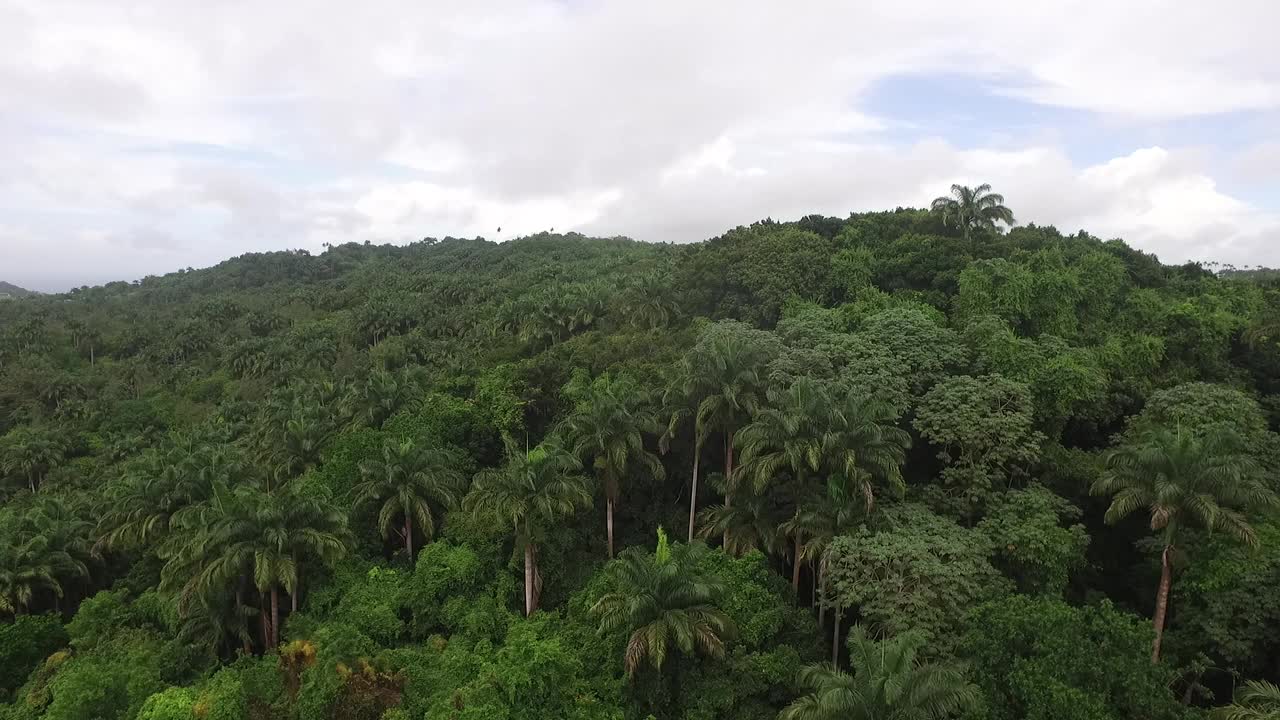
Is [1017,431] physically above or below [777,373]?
below

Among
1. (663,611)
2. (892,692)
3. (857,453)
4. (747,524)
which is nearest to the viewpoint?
(892,692)

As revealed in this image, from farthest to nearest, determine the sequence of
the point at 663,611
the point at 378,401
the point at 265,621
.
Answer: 1. the point at 378,401
2. the point at 265,621
3. the point at 663,611

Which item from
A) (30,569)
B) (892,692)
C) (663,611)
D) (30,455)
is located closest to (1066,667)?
(892,692)

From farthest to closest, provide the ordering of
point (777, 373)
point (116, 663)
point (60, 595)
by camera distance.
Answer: point (60, 595)
point (777, 373)
point (116, 663)

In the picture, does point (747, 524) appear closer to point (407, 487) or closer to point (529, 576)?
point (529, 576)

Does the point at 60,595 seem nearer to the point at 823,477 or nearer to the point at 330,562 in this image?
the point at 330,562

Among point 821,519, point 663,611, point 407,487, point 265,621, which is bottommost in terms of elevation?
point 265,621

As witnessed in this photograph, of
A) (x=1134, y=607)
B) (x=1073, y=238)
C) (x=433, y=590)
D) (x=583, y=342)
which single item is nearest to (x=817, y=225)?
(x=1073, y=238)

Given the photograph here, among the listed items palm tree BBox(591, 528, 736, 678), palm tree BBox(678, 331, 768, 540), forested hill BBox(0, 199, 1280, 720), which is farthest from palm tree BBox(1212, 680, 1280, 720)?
palm tree BBox(678, 331, 768, 540)
